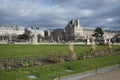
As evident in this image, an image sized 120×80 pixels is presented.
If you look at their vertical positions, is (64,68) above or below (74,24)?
below

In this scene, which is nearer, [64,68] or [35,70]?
[35,70]

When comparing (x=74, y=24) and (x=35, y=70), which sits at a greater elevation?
(x=74, y=24)

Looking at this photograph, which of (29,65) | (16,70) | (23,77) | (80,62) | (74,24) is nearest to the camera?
(23,77)

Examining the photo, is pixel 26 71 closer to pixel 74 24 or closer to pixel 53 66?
pixel 53 66

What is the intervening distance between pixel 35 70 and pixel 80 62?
26.1ft

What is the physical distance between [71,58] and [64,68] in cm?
582

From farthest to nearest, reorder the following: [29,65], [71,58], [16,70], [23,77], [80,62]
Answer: [71,58]
[80,62]
[29,65]
[16,70]
[23,77]

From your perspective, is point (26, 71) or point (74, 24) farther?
point (74, 24)

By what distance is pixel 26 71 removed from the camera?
826 inches

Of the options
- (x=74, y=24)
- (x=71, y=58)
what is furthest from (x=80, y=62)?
(x=74, y=24)

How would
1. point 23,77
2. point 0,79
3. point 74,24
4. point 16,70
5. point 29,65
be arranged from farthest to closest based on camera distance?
point 74,24 → point 29,65 → point 16,70 → point 23,77 → point 0,79

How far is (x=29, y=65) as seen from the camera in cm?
2381

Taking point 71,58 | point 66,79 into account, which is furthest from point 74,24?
point 66,79

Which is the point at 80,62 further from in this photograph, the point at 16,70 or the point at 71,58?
the point at 16,70
